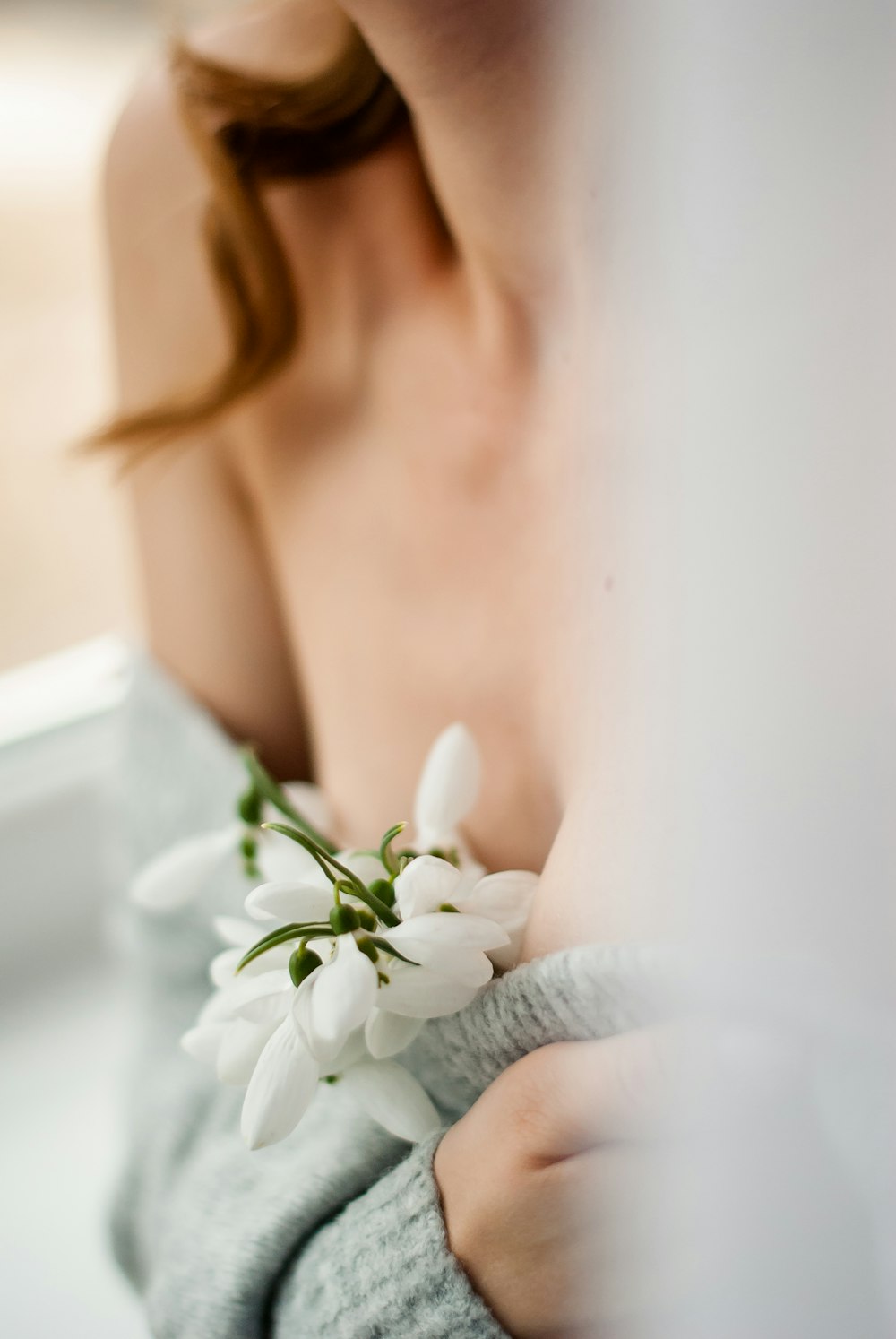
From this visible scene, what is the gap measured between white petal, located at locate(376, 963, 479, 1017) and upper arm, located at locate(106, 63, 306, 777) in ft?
1.18

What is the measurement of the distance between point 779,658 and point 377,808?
308mm

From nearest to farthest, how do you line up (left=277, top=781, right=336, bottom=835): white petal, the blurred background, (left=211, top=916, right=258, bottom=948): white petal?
(left=211, top=916, right=258, bottom=948): white petal
(left=277, top=781, right=336, bottom=835): white petal
the blurred background

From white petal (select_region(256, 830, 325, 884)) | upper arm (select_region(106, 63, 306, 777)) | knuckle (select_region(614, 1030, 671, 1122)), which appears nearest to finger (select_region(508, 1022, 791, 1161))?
knuckle (select_region(614, 1030, 671, 1122))

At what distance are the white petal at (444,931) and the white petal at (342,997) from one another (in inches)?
0.5

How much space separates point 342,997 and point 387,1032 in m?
0.04

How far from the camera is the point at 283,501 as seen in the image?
0.54 metres

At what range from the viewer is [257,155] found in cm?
51

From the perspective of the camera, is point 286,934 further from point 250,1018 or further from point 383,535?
point 383,535

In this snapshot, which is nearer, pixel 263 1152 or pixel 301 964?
A: pixel 301 964

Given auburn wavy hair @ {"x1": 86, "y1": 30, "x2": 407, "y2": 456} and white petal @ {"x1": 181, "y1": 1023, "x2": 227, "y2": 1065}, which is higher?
auburn wavy hair @ {"x1": 86, "y1": 30, "x2": 407, "y2": 456}

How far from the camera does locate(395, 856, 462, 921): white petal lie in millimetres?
268

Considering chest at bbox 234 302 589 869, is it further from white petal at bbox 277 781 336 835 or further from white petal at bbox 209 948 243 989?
white petal at bbox 209 948 243 989

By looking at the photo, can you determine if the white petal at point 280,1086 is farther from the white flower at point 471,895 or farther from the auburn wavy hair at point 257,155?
the auburn wavy hair at point 257,155

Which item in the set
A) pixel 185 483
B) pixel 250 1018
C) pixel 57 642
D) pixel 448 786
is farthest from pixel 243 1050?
pixel 57 642
